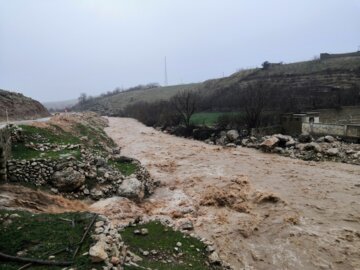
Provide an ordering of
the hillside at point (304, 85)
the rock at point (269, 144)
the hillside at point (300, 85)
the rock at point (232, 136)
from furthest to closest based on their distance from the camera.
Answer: the hillside at point (304, 85)
the hillside at point (300, 85)
the rock at point (232, 136)
the rock at point (269, 144)

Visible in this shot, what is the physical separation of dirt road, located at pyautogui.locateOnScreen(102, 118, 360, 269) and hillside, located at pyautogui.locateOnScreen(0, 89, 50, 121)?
41.5 ft

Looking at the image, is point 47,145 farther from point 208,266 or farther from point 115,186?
point 208,266

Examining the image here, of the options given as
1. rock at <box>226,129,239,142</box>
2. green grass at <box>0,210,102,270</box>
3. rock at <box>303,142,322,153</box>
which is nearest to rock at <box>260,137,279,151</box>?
rock at <box>303,142,322,153</box>

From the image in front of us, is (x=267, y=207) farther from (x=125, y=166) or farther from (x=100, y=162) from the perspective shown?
(x=100, y=162)

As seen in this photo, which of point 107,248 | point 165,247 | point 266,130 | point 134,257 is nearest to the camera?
point 107,248

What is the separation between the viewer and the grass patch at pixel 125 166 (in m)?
16.5

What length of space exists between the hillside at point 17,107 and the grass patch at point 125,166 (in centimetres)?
1199

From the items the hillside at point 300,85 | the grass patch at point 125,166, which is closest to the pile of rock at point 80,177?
the grass patch at point 125,166

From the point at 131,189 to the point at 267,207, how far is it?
550cm

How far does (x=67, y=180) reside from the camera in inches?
527

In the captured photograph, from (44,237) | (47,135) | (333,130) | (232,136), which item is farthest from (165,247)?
(232,136)

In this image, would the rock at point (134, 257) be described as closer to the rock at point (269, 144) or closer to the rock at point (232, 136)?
the rock at point (269, 144)

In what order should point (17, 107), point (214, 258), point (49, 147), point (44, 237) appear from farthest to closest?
point (17, 107) → point (49, 147) → point (214, 258) → point (44, 237)

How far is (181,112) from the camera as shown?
42969 mm
